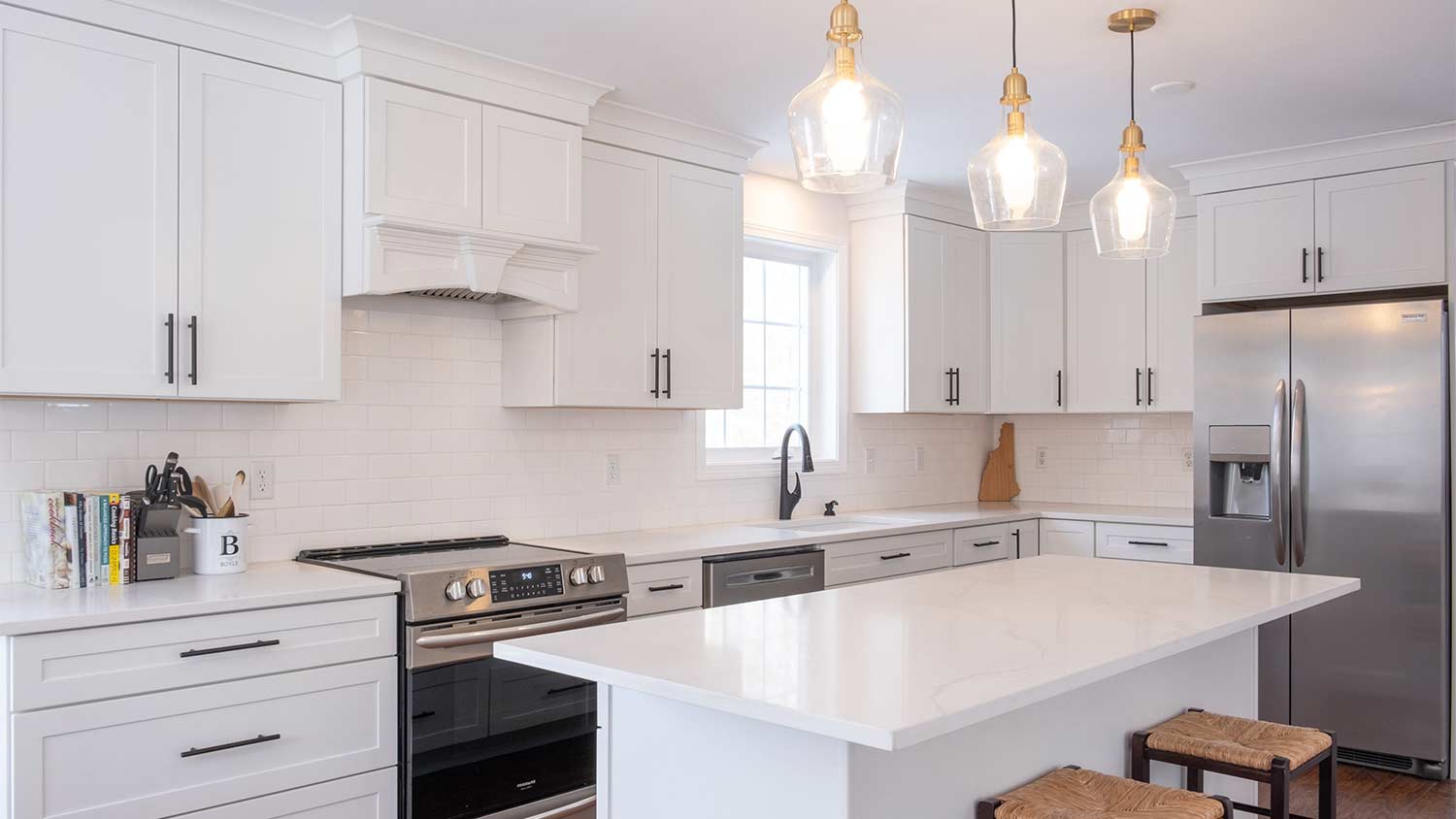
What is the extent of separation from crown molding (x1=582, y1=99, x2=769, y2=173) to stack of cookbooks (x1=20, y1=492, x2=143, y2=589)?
1877 mm

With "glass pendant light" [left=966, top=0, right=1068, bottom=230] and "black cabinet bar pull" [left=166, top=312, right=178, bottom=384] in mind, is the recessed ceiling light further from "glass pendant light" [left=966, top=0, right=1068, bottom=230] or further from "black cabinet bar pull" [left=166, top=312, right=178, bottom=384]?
"black cabinet bar pull" [left=166, top=312, right=178, bottom=384]

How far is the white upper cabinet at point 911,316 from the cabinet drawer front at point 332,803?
9.93 feet

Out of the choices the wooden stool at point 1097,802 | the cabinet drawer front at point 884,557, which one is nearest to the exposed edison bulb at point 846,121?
the wooden stool at point 1097,802

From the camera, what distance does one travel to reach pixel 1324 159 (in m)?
4.52

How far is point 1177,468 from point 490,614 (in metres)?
3.86

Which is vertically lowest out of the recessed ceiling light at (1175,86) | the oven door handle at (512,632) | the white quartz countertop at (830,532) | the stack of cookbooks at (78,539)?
the oven door handle at (512,632)

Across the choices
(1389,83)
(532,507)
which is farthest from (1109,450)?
(532,507)

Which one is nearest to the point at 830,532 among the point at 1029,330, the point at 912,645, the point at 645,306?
the point at 645,306

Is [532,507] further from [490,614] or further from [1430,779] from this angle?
[1430,779]

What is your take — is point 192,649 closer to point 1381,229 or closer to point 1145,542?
point 1145,542

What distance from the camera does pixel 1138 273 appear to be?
5.46 m

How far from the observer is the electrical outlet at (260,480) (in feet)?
10.9

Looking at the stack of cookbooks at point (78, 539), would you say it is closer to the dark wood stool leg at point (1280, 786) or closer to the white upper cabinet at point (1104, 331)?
the dark wood stool leg at point (1280, 786)

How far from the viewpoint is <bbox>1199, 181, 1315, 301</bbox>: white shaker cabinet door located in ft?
15.0
